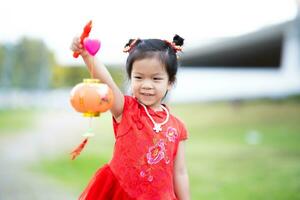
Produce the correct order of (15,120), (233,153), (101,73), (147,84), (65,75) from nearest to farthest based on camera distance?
(101,73) < (147,84) < (233,153) < (15,120) < (65,75)

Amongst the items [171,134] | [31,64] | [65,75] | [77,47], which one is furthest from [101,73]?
[31,64]

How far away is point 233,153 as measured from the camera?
5711 mm

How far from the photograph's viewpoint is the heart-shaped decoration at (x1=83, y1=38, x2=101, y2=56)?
1.66 metres

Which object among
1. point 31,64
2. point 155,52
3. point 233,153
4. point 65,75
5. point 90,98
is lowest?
point 233,153

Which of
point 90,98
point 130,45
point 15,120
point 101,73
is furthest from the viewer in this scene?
point 15,120

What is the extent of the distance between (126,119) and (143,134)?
8 cm

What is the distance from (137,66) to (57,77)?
6.46m

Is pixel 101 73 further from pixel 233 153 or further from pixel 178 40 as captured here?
pixel 233 153

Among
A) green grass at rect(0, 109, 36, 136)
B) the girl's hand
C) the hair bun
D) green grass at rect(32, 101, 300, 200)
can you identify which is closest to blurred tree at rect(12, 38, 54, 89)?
green grass at rect(0, 109, 36, 136)

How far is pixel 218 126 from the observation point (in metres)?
7.12

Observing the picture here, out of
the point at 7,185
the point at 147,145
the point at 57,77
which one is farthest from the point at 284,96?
the point at 147,145

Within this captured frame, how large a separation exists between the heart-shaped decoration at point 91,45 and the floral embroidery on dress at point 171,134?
1.76 feet

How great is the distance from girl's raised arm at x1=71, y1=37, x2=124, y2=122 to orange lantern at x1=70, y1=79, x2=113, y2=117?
123 millimetres

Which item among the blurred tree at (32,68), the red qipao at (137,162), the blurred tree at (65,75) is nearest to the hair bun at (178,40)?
the red qipao at (137,162)
